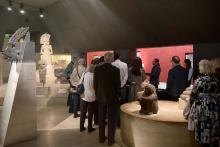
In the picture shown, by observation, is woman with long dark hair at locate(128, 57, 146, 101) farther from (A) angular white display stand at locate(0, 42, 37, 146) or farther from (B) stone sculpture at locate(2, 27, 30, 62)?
(B) stone sculpture at locate(2, 27, 30, 62)

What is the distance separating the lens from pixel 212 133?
318cm

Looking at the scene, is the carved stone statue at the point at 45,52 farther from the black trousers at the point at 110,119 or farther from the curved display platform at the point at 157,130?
the curved display platform at the point at 157,130

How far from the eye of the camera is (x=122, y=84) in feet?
18.2

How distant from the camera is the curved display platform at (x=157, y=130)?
369 cm

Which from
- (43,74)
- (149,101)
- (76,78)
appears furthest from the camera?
(43,74)

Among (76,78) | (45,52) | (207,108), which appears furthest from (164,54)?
(207,108)

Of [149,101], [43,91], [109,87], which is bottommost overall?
[43,91]

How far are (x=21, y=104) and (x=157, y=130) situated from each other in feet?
8.06

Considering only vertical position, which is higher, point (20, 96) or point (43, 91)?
point (20, 96)

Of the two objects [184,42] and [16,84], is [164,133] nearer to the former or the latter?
[16,84]

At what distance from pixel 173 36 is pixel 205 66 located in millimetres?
4057

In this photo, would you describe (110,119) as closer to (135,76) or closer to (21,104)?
(135,76)

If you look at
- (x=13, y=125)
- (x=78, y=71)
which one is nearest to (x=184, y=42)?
(x=78, y=71)

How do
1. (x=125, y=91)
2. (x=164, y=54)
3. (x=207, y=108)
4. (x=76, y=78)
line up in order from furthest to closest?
(x=164, y=54) → (x=76, y=78) → (x=125, y=91) → (x=207, y=108)
